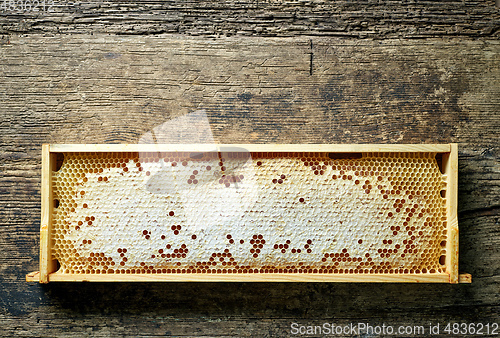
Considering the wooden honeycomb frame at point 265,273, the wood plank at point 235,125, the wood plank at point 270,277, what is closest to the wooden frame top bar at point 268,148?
the wooden honeycomb frame at point 265,273

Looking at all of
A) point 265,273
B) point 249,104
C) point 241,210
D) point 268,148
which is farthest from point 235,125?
point 265,273

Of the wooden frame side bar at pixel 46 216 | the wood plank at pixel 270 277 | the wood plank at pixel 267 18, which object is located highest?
the wood plank at pixel 267 18

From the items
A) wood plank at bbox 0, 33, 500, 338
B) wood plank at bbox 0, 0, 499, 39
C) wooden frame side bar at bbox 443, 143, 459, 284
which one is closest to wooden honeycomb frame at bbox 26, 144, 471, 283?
wooden frame side bar at bbox 443, 143, 459, 284

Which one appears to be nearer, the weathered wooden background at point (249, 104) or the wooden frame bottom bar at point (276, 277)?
the wooden frame bottom bar at point (276, 277)

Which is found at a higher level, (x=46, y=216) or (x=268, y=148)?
(x=268, y=148)

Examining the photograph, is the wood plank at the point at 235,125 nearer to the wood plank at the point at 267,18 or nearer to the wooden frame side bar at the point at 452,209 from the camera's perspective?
the wood plank at the point at 267,18

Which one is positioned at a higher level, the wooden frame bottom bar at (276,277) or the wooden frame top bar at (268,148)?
the wooden frame top bar at (268,148)

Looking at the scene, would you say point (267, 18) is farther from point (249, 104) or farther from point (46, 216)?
point (46, 216)
